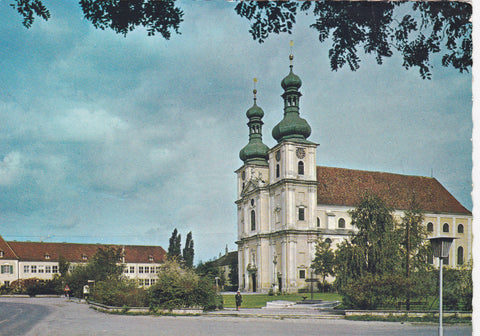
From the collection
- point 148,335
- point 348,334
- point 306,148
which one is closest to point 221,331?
point 148,335

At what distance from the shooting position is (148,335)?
430 inches

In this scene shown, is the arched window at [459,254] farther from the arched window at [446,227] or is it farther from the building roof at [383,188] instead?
the building roof at [383,188]

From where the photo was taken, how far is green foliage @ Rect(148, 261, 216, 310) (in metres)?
17.4

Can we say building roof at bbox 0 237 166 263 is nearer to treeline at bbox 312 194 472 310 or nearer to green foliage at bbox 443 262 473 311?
treeline at bbox 312 194 472 310

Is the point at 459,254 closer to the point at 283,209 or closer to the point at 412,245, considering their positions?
the point at 283,209

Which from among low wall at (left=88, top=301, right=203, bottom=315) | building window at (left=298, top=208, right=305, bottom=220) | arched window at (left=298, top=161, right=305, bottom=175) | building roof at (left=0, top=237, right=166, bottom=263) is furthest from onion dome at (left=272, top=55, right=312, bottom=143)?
low wall at (left=88, top=301, right=203, bottom=315)

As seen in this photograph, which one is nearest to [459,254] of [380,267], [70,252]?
[380,267]

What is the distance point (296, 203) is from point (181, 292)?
2254 centimetres

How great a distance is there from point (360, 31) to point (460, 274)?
10140mm

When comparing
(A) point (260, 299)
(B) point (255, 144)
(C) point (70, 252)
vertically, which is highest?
(B) point (255, 144)

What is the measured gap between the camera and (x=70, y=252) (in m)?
52.7

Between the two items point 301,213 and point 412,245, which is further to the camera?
point 301,213

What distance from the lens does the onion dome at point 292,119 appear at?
40.0 m

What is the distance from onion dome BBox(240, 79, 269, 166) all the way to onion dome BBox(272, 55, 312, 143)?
5.09 m
